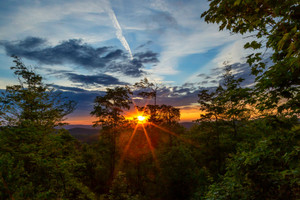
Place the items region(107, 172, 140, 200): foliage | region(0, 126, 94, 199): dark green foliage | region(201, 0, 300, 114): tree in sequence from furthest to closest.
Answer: region(107, 172, 140, 200): foliage
region(0, 126, 94, 199): dark green foliage
region(201, 0, 300, 114): tree

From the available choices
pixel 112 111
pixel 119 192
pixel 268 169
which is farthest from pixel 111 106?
pixel 268 169

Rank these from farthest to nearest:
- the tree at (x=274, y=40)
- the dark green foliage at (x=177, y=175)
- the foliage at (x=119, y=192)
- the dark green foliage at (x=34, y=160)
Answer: the dark green foliage at (x=177, y=175), the foliage at (x=119, y=192), the dark green foliage at (x=34, y=160), the tree at (x=274, y=40)

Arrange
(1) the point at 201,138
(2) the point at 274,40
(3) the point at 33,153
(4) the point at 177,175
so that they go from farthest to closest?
(1) the point at 201,138
(4) the point at 177,175
(3) the point at 33,153
(2) the point at 274,40

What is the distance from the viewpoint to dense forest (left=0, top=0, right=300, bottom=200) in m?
3.43

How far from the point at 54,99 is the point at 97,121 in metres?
6.10

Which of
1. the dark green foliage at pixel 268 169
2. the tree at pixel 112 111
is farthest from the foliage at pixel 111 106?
the dark green foliage at pixel 268 169

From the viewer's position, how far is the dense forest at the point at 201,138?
11.3ft

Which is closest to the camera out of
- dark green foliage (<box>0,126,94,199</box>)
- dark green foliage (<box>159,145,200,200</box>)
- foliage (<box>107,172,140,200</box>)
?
dark green foliage (<box>0,126,94,199</box>)

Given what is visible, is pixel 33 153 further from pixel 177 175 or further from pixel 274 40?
pixel 177 175

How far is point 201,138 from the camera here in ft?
70.4

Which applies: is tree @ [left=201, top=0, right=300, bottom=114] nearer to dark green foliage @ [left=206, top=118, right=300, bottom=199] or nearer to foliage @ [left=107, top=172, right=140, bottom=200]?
dark green foliage @ [left=206, top=118, right=300, bottom=199]

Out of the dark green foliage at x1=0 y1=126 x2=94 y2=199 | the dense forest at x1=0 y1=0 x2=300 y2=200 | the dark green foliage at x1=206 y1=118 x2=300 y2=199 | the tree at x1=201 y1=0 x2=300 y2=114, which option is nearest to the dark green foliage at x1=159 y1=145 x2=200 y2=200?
the dense forest at x1=0 y1=0 x2=300 y2=200

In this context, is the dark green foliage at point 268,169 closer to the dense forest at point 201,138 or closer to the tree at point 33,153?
the dense forest at point 201,138

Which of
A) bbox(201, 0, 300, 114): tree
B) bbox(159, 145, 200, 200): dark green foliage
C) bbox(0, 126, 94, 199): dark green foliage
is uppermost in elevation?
bbox(201, 0, 300, 114): tree
